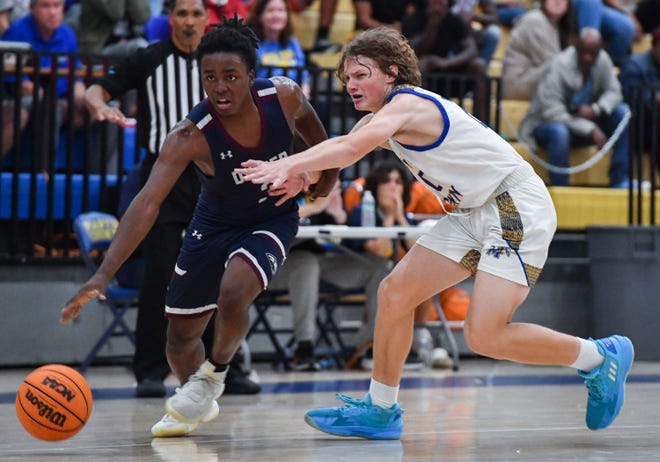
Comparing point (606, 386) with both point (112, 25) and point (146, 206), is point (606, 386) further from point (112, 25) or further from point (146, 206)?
point (112, 25)

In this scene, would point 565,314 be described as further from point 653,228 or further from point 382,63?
point 382,63

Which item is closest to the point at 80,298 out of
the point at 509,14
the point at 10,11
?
the point at 10,11

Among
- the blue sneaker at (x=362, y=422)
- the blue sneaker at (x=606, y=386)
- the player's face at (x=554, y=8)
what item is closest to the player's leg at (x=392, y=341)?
the blue sneaker at (x=362, y=422)

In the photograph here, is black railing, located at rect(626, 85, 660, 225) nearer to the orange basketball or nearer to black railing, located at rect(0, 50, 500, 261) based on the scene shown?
the orange basketball

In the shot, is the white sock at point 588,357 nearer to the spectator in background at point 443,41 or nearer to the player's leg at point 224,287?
the player's leg at point 224,287

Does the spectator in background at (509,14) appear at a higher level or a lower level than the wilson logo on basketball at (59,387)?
higher

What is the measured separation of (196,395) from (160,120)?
2.55 meters

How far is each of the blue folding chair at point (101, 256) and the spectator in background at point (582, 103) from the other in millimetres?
4373

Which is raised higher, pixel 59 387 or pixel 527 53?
pixel 527 53

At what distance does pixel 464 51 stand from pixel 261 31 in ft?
7.31

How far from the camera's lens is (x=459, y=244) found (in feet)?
17.5

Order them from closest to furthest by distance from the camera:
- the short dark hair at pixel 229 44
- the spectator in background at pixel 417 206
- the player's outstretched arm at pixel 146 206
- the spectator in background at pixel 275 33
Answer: the player's outstretched arm at pixel 146 206, the short dark hair at pixel 229 44, the spectator in background at pixel 417 206, the spectator in background at pixel 275 33

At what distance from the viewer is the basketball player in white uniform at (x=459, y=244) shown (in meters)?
5.15

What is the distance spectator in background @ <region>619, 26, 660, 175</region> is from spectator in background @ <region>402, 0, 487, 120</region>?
1.45m
